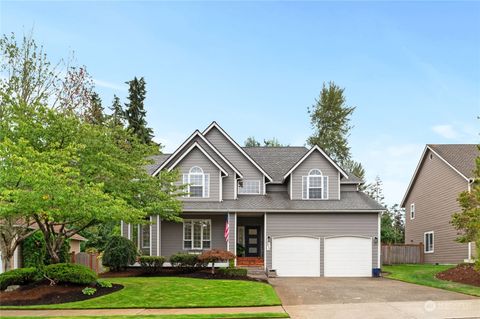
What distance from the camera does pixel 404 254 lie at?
35062mm

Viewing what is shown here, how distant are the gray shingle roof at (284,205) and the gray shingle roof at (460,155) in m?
6.03

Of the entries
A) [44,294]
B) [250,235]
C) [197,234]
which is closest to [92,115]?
[197,234]

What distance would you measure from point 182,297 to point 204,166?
1292cm

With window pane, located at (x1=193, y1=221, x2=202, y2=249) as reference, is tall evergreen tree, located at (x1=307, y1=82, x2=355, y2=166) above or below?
above

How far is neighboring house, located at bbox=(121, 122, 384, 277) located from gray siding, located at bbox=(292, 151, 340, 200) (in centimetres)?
6

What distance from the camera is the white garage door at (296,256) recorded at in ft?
91.5

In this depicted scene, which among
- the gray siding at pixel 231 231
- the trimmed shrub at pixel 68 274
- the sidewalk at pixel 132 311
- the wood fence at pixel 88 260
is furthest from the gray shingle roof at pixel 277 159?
the sidewalk at pixel 132 311

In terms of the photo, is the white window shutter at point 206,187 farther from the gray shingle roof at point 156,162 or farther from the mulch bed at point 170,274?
the mulch bed at point 170,274

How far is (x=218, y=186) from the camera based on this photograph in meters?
29.1

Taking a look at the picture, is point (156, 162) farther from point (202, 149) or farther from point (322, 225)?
point (322, 225)

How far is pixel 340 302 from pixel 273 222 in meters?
12.1

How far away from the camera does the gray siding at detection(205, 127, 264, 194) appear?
101ft

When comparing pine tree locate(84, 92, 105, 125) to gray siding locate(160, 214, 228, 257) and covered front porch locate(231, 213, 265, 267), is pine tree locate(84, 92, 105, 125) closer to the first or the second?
gray siding locate(160, 214, 228, 257)

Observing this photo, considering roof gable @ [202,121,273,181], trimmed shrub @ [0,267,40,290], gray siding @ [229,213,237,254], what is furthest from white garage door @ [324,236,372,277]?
trimmed shrub @ [0,267,40,290]
